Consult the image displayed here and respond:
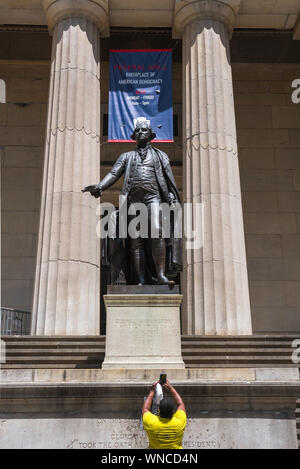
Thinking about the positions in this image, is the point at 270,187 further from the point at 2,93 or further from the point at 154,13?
the point at 2,93

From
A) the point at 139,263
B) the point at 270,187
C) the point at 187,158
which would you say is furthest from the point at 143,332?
the point at 270,187

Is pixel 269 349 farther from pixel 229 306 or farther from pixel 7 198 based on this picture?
pixel 7 198

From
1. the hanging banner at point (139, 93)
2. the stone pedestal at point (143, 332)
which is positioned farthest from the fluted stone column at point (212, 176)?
the stone pedestal at point (143, 332)

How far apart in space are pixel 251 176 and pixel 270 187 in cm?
77

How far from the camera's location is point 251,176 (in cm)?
2031

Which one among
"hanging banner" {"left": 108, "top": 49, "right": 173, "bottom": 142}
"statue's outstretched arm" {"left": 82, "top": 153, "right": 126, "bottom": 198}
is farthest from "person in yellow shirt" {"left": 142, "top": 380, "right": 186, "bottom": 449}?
"hanging banner" {"left": 108, "top": 49, "right": 173, "bottom": 142}

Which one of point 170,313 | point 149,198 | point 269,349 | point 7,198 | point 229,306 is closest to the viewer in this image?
point 170,313

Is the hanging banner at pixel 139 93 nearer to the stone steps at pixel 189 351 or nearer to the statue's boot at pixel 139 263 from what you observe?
the stone steps at pixel 189 351

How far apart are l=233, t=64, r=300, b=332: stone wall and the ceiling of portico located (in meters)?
3.58

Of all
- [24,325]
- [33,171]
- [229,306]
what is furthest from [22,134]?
[229,306]

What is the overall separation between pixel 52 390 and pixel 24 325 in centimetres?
1104

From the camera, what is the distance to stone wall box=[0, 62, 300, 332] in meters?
18.8

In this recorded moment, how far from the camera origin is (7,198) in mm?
19844

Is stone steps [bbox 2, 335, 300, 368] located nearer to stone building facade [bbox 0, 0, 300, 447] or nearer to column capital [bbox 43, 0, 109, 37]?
stone building facade [bbox 0, 0, 300, 447]
